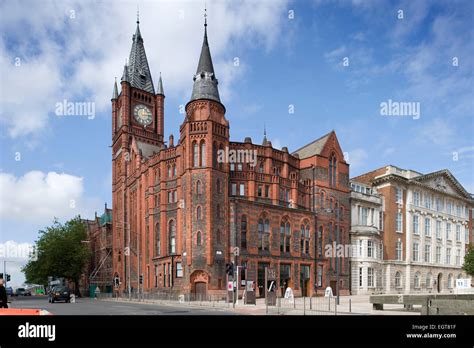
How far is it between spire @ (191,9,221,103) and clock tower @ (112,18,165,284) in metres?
14.2

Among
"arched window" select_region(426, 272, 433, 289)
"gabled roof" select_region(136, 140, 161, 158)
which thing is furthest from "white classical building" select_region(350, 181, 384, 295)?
"gabled roof" select_region(136, 140, 161, 158)

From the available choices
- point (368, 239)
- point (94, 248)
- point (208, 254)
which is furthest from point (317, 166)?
point (94, 248)

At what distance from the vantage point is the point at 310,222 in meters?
54.1

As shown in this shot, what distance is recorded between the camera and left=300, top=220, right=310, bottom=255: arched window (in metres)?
52.9

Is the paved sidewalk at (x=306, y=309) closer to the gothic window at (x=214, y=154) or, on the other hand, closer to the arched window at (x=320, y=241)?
the gothic window at (x=214, y=154)

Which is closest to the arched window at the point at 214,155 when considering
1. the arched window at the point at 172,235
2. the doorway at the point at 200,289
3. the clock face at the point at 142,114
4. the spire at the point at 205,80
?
the spire at the point at 205,80

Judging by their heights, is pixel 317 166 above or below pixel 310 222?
above

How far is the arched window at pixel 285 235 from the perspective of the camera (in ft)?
167

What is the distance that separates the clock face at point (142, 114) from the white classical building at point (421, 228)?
3335cm

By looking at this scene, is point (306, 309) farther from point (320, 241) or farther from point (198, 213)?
point (320, 241)

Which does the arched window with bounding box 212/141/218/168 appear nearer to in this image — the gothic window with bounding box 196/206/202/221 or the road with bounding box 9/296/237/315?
the gothic window with bounding box 196/206/202/221

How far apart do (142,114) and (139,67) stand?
A: 29.4ft
